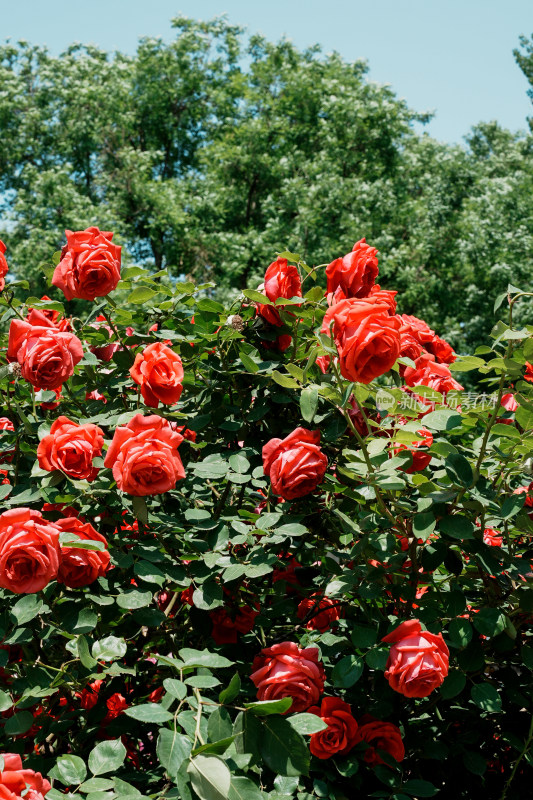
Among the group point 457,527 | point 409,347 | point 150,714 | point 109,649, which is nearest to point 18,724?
point 109,649

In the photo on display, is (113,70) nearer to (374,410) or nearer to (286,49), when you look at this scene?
(286,49)

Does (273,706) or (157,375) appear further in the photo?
(157,375)

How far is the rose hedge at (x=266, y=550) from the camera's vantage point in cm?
141

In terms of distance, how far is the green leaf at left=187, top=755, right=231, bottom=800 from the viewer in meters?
1.00

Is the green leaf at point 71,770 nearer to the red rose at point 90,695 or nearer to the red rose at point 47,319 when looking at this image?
the red rose at point 90,695

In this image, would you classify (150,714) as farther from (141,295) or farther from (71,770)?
(141,295)

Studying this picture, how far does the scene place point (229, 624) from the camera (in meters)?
1.78

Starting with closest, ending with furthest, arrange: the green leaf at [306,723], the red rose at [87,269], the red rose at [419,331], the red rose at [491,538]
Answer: the green leaf at [306,723]
the red rose at [87,269]
the red rose at [491,538]
the red rose at [419,331]

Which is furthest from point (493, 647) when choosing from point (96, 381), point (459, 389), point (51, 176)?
point (51, 176)

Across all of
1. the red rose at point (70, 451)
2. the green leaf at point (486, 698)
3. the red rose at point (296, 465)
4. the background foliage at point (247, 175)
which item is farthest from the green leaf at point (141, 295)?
the background foliage at point (247, 175)

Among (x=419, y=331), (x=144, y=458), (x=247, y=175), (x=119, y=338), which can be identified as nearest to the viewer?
(x=144, y=458)

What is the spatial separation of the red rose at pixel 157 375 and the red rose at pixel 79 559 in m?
0.32

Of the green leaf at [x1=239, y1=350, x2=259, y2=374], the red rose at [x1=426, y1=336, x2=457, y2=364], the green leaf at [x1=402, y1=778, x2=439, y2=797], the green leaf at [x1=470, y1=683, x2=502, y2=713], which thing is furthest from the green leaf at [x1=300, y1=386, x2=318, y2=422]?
the red rose at [x1=426, y1=336, x2=457, y2=364]

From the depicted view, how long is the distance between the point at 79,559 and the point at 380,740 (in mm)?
738
